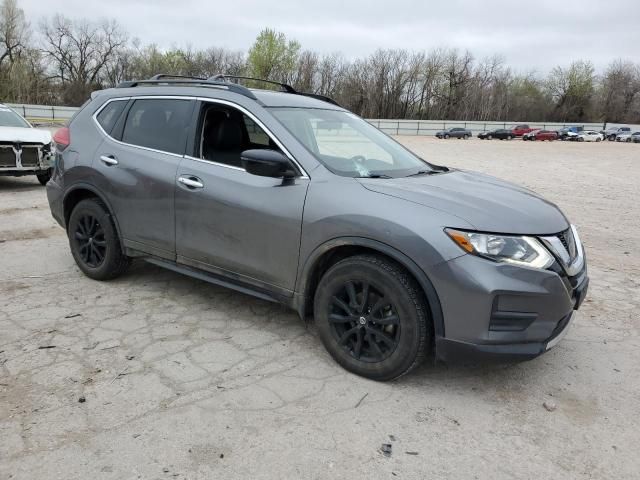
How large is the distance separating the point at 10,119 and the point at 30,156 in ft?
4.39

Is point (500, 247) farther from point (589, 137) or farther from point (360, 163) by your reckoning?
point (589, 137)

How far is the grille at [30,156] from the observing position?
979 centimetres

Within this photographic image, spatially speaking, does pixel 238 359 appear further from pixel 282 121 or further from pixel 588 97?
pixel 588 97

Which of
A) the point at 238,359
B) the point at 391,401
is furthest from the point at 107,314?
the point at 391,401

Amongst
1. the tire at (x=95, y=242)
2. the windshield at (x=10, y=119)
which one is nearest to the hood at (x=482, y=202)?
the tire at (x=95, y=242)

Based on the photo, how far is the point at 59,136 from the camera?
4.92 metres

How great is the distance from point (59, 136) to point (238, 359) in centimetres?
301

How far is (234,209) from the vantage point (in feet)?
11.8

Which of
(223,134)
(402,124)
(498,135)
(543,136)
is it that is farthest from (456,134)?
(223,134)

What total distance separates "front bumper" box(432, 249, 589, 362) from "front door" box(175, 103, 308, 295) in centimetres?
105

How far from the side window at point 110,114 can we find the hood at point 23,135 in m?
6.12

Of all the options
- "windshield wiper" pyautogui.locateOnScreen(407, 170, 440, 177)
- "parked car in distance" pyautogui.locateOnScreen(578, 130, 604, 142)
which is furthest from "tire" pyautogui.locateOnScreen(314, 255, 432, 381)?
"parked car in distance" pyautogui.locateOnScreen(578, 130, 604, 142)

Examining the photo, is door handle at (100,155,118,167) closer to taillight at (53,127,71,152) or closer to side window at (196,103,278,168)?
taillight at (53,127,71,152)

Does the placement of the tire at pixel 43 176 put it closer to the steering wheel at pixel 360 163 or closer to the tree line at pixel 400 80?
the steering wheel at pixel 360 163
